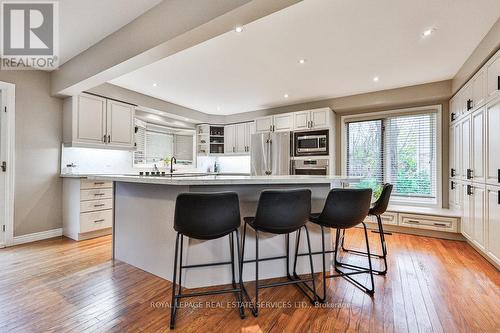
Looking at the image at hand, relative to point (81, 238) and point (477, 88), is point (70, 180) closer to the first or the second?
point (81, 238)

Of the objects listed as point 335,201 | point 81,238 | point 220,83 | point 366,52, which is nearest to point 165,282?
point 335,201

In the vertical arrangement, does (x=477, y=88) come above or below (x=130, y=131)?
above

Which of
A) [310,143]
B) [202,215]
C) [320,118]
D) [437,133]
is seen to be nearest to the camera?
[202,215]

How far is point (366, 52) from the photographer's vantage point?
2881mm

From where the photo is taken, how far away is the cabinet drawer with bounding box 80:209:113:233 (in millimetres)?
3490

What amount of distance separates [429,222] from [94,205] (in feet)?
17.1

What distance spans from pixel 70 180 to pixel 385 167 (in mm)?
5537

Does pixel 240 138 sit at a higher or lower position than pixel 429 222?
higher

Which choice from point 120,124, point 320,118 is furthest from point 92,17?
point 320,118

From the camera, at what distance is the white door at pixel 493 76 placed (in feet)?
7.78

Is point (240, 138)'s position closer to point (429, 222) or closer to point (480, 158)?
point (429, 222)

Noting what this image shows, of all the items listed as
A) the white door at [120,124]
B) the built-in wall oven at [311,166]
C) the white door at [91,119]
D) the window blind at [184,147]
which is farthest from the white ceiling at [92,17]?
the built-in wall oven at [311,166]

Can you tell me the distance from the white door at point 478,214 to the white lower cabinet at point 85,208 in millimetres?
5049

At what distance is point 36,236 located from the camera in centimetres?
348
